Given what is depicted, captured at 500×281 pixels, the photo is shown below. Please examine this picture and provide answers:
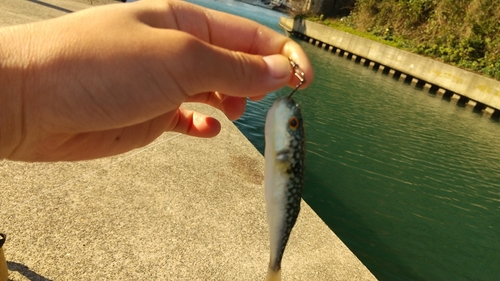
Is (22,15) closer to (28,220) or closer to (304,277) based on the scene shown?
(28,220)

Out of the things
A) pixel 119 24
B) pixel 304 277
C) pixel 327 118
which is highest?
pixel 119 24

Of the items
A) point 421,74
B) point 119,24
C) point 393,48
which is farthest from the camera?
point 393,48

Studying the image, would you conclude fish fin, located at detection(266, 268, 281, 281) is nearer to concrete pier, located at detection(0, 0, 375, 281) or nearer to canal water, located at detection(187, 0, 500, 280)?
concrete pier, located at detection(0, 0, 375, 281)

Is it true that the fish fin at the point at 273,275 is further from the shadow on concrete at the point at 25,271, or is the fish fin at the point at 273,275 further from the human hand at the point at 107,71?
the shadow on concrete at the point at 25,271

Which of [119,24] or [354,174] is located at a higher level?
[119,24]

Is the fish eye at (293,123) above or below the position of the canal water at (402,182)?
above

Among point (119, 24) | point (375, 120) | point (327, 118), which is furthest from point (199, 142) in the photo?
point (375, 120)

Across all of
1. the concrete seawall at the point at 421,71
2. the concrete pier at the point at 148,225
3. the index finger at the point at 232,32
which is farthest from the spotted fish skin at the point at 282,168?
the concrete seawall at the point at 421,71

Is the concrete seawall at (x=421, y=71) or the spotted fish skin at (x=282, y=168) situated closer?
the spotted fish skin at (x=282, y=168)
